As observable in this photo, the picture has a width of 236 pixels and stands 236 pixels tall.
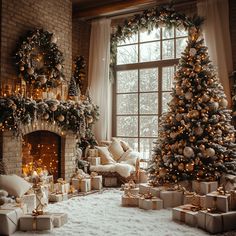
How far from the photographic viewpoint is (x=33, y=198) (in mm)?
5062

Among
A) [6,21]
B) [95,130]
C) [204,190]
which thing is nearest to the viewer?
[204,190]

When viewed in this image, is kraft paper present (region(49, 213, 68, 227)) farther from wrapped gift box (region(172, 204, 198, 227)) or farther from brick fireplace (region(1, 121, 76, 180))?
brick fireplace (region(1, 121, 76, 180))

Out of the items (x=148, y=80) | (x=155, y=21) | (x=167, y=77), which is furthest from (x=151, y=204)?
(x=155, y=21)

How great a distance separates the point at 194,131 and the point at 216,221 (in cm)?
190

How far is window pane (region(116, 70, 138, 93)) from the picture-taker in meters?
8.16

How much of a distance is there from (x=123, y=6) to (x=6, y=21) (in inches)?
96.3

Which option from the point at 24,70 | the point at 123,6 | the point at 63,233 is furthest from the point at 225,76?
the point at 63,233

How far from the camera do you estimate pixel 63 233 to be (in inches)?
159

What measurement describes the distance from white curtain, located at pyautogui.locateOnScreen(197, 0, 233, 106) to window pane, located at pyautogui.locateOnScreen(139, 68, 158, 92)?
4.85 ft

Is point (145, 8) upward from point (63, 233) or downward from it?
upward

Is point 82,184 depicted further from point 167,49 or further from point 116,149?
point 167,49

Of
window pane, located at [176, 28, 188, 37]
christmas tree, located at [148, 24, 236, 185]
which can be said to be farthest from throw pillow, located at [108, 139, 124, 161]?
window pane, located at [176, 28, 188, 37]

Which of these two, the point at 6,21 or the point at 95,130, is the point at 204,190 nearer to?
the point at 95,130

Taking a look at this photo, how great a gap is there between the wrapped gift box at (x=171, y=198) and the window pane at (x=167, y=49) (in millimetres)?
3360
